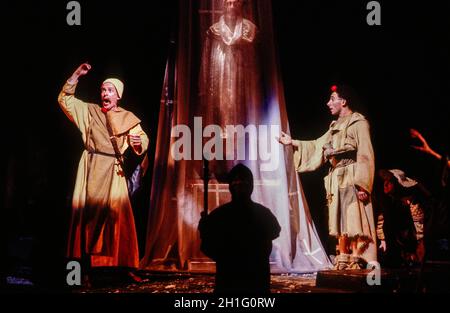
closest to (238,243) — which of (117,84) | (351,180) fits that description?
(351,180)

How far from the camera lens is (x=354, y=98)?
6.48 metres

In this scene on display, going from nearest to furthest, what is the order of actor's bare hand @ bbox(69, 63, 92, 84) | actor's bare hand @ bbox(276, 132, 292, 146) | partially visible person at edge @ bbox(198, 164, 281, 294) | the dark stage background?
partially visible person at edge @ bbox(198, 164, 281, 294) → actor's bare hand @ bbox(69, 63, 92, 84) → actor's bare hand @ bbox(276, 132, 292, 146) → the dark stage background

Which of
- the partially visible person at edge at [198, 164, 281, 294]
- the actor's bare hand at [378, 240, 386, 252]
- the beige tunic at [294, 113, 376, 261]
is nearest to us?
the partially visible person at edge at [198, 164, 281, 294]

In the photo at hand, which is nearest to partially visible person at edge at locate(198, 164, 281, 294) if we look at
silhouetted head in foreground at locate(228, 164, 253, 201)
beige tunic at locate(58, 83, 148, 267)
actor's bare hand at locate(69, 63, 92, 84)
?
silhouetted head in foreground at locate(228, 164, 253, 201)

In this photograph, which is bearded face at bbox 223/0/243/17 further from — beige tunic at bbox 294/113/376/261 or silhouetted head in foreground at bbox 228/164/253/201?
silhouetted head in foreground at bbox 228/164/253/201

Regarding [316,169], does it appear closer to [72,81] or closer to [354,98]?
[354,98]

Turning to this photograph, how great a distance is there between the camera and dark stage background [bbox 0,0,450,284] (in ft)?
22.0

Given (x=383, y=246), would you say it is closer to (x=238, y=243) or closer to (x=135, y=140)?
(x=135, y=140)

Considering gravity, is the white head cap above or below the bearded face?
below

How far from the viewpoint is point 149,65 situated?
22.5 feet

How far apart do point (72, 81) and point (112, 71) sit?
0.57 metres

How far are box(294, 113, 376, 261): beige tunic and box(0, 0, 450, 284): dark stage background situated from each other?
19.1 inches
